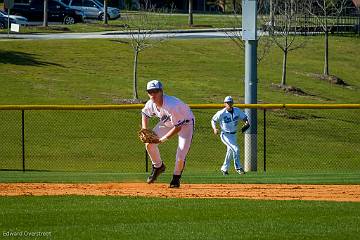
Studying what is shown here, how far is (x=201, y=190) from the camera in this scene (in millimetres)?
15781

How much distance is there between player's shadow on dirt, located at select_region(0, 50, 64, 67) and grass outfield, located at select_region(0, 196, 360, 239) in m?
25.3

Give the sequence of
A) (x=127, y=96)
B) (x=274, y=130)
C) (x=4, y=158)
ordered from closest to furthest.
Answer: (x=4, y=158) → (x=274, y=130) → (x=127, y=96)

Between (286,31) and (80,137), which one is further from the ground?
(286,31)

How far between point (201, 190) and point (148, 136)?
145 centimetres

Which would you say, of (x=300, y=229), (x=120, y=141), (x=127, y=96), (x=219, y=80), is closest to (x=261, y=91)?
(x=219, y=80)

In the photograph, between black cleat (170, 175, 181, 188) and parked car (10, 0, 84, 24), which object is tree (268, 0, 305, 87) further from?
black cleat (170, 175, 181, 188)

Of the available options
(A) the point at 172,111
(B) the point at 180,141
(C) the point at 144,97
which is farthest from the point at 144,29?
(A) the point at 172,111

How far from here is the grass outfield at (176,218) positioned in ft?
35.9

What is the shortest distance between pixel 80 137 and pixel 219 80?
13536 millimetres

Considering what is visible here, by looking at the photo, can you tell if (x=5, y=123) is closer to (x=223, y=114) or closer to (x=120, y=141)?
(x=120, y=141)

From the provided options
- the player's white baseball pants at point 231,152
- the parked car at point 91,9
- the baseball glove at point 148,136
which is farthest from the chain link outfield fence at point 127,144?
the parked car at point 91,9

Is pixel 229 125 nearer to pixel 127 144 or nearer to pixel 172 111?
pixel 172 111

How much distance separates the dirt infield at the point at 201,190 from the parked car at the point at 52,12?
142 ft

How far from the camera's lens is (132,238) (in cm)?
1070
